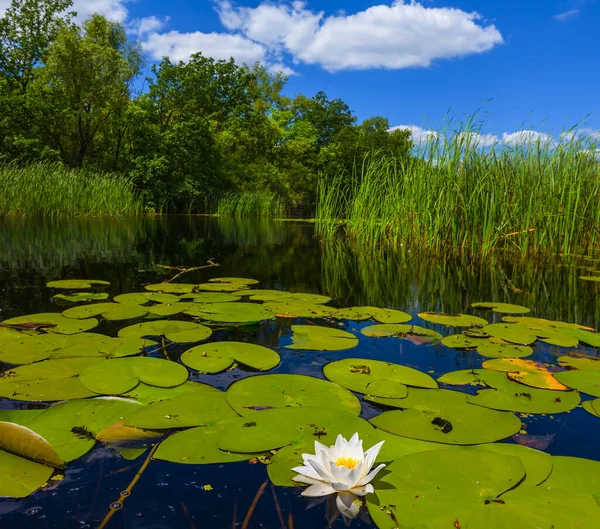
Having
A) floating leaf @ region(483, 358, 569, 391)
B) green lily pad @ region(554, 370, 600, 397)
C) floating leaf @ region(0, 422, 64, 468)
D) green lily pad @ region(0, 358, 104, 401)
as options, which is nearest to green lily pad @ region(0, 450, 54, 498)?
floating leaf @ region(0, 422, 64, 468)

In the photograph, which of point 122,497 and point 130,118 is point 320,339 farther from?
point 130,118

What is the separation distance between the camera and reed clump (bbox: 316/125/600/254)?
4086mm

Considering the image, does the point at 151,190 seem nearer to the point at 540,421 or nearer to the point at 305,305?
the point at 305,305

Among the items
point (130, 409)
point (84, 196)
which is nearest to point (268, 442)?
point (130, 409)

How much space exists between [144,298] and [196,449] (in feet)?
5.30

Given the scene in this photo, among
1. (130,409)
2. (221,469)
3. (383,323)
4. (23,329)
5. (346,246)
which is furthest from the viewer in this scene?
(346,246)

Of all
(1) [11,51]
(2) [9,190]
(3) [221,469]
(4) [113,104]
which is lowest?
(3) [221,469]

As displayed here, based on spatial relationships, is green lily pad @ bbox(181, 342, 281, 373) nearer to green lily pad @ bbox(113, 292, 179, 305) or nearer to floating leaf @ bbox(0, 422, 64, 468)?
floating leaf @ bbox(0, 422, 64, 468)

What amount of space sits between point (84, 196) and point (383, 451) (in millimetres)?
11349

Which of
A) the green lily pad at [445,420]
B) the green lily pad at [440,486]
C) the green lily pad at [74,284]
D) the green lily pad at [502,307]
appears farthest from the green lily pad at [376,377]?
the green lily pad at [74,284]

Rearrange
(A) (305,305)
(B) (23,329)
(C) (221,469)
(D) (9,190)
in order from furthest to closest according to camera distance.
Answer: (D) (9,190) → (A) (305,305) → (B) (23,329) → (C) (221,469)

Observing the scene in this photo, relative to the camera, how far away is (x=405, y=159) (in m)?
5.26

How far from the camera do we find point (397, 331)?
6.48 ft

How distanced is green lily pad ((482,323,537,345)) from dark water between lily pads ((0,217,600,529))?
0.22ft
